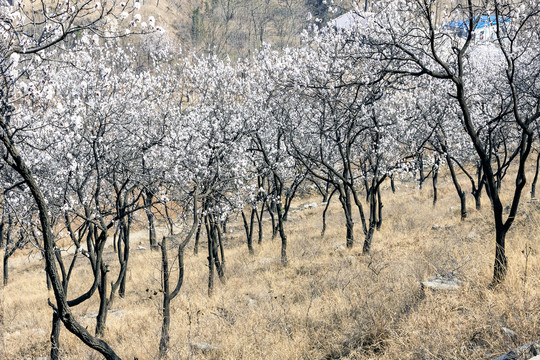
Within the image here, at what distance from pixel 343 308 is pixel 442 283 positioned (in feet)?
→ 5.13

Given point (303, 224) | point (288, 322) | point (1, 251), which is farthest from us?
point (1, 251)

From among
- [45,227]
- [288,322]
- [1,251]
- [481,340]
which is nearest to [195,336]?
[288,322]

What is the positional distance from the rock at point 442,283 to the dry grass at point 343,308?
0.15 meters

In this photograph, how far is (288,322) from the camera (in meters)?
6.50

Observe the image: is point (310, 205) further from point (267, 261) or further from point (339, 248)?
point (339, 248)

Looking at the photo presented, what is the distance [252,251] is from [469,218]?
8.97 meters

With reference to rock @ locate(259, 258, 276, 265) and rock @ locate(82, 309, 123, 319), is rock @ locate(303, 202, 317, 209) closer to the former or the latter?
rock @ locate(259, 258, 276, 265)

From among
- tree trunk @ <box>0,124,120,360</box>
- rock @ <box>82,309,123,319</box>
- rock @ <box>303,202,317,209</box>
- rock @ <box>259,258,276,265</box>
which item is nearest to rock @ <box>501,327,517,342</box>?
tree trunk @ <box>0,124,120,360</box>

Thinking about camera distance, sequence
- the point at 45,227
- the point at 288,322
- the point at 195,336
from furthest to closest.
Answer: the point at 195,336
the point at 288,322
the point at 45,227

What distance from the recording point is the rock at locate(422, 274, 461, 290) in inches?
229

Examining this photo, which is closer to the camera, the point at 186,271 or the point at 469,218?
the point at 469,218

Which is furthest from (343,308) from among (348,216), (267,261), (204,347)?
(267,261)

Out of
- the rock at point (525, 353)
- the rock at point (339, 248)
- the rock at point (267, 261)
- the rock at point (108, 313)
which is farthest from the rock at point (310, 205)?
the rock at point (525, 353)

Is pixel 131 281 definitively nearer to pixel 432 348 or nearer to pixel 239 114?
pixel 239 114
